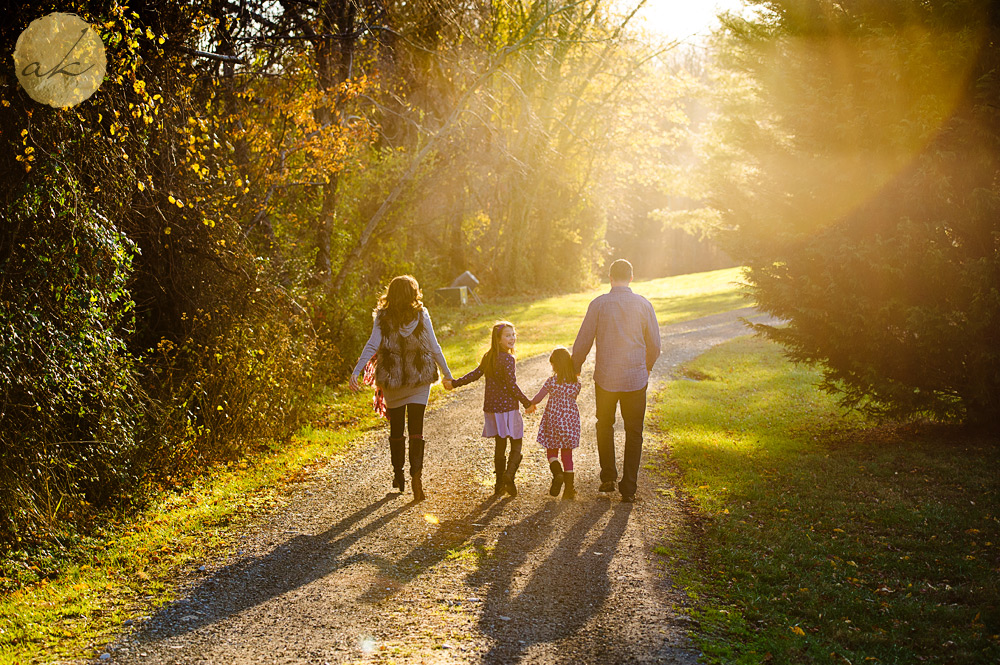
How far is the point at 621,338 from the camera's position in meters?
7.32

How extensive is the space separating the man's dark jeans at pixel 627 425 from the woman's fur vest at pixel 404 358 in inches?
66.3

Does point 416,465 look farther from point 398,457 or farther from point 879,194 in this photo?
point 879,194

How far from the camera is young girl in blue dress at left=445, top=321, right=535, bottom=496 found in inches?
293

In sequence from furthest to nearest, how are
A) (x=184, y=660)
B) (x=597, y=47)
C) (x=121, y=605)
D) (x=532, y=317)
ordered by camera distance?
(x=597, y=47)
(x=532, y=317)
(x=121, y=605)
(x=184, y=660)

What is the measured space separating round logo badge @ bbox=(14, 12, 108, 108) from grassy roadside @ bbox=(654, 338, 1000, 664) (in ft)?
20.1

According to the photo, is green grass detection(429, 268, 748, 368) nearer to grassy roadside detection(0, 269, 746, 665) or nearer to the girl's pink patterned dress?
grassy roadside detection(0, 269, 746, 665)

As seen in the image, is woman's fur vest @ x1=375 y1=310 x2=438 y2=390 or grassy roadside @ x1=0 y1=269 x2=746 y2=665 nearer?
Answer: grassy roadside @ x1=0 y1=269 x2=746 y2=665

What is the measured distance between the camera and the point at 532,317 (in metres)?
26.3

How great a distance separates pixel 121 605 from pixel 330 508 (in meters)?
2.37

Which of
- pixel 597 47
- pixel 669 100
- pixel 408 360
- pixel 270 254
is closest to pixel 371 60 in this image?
pixel 270 254

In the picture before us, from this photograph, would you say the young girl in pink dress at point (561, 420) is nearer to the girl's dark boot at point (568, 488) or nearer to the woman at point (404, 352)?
the girl's dark boot at point (568, 488)

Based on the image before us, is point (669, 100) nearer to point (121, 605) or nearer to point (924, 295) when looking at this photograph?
point (924, 295)

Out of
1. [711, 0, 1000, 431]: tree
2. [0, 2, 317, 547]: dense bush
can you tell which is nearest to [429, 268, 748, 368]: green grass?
[711, 0, 1000, 431]: tree

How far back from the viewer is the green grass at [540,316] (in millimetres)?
19141
